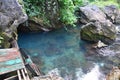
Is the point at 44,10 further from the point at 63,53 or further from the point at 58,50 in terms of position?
the point at 63,53

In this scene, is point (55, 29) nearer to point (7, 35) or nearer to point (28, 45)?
point (28, 45)

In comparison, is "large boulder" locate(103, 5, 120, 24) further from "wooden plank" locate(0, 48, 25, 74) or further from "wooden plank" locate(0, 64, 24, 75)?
"wooden plank" locate(0, 64, 24, 75)

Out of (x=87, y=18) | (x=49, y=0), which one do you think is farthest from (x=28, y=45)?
(x=87, y=18)

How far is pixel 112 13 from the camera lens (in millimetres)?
19562

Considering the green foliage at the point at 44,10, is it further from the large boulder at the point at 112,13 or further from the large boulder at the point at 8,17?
the large boulder at the point at 112,13

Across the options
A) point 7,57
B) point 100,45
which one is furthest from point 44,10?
point 7,57

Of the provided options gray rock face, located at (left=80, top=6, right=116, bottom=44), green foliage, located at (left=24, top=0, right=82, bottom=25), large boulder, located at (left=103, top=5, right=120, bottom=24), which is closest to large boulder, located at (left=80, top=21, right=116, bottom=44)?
gray rock face, located at (left=80, top=6, right=116, bottom=44)

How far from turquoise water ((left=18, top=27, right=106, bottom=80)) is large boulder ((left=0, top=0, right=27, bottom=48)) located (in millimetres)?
1488

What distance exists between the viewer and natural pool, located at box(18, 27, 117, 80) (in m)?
9.61

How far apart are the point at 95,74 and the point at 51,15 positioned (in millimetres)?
7083

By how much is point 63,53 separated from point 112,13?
950 cm

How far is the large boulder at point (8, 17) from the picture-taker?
9.73m

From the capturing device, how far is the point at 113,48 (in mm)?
12422

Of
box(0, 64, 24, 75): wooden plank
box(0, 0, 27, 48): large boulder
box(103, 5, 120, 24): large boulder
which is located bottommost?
box(103, 5, 120, 24): large boulder
